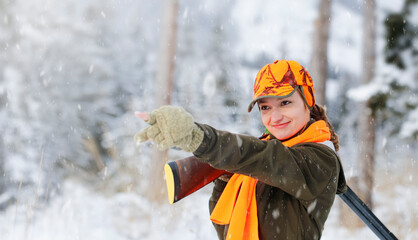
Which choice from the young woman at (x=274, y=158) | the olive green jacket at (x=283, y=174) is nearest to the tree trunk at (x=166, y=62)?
the young woman at (x=274, y=158)

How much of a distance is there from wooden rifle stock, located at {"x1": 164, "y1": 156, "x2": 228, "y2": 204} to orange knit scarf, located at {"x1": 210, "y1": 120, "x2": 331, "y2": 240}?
14 cm

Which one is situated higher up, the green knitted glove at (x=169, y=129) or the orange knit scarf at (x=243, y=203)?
the green knitted glove at (x=169, y=129)

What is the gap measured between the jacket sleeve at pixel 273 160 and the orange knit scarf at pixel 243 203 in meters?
0.15

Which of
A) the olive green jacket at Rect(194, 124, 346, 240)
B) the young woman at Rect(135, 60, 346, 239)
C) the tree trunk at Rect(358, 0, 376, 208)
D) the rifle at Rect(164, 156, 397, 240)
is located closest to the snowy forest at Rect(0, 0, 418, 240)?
the tree trunk at Rect(358, 0, 376, 208)

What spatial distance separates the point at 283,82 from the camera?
1599 mm

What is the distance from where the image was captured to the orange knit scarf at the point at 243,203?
4.84 feet

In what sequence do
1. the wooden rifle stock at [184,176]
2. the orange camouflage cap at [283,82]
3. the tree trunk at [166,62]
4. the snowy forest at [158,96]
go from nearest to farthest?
the wooden rifle stock at [184,176], the orange camouflage cap at [283,82], the snowy forest at [158,96], the tree trunk at [166,62]

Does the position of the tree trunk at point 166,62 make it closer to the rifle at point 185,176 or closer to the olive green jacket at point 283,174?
the rifle at point 185,176

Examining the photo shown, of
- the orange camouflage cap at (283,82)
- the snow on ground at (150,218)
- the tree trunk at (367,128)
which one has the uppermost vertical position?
the orange camouflage cap at (283,82)

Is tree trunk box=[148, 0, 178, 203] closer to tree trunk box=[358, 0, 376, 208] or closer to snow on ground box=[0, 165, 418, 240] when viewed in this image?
snow on ground box=[0, 165, 418, 240]

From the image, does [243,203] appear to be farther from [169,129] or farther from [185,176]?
[169,129]

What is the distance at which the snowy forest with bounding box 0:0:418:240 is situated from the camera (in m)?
5.91

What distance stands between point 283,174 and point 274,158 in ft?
0.22

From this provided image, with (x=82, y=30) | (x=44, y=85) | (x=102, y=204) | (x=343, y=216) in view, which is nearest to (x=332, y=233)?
(x=343, y=216)
